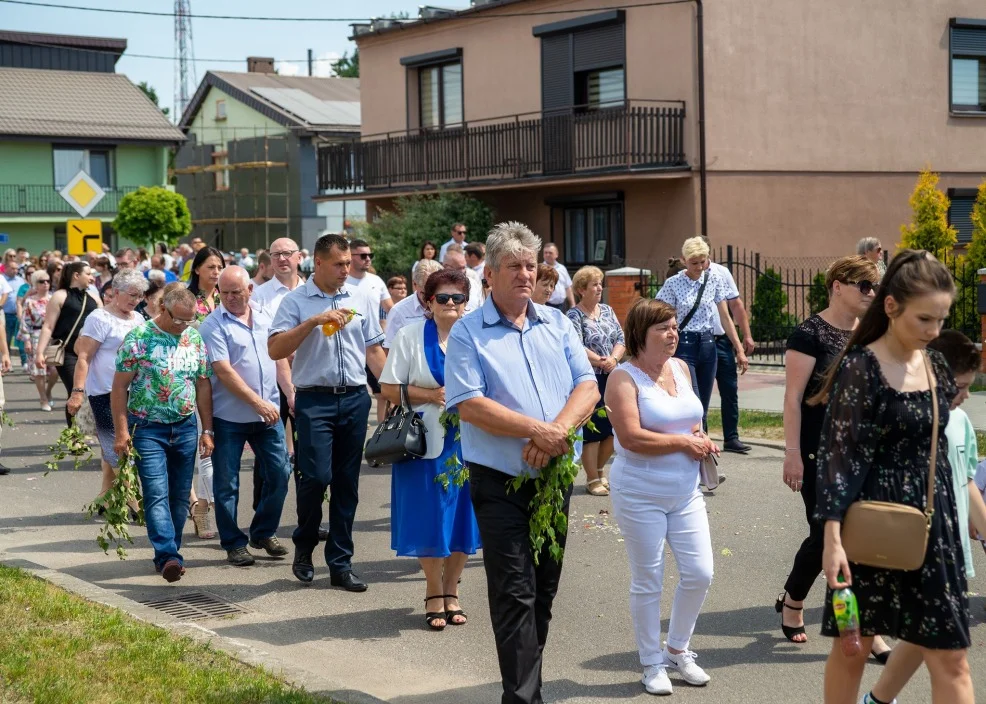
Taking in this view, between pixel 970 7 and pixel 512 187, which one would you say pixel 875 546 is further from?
pixel 970 7

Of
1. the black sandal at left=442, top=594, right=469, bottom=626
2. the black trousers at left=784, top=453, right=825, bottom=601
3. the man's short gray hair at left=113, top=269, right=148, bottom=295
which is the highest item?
the man's short gray hair at left=113, top=269, right=148, bottom=295

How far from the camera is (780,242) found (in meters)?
23.8

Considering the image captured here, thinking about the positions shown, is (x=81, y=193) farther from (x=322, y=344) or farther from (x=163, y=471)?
(x=322, y=344)

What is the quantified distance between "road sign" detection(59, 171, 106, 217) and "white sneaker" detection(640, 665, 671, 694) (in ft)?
48.2

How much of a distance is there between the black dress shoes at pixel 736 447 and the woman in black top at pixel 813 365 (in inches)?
224

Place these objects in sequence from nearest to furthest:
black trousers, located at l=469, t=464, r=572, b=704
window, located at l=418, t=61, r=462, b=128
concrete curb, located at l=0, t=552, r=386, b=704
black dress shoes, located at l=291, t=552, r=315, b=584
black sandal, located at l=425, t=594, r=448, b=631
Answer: black trousers, located at l=469, t=464, r=572, b=704 → concrete curb, located at l=0, t=552, r=386, b=704 → black sandal, located at l=425, t=594, r=448, b=631 → black dress shoes, located at l=291, t=552, r=315, b=584 → window, located at l=418, t=61, r=462, b=128

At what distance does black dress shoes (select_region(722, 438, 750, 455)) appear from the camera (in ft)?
38.8

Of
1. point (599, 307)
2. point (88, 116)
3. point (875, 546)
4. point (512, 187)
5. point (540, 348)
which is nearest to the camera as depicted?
point (875, 546)

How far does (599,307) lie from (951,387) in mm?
5794

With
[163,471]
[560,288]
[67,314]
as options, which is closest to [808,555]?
[163,471]

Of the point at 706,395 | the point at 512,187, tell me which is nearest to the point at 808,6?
the point at 512,187

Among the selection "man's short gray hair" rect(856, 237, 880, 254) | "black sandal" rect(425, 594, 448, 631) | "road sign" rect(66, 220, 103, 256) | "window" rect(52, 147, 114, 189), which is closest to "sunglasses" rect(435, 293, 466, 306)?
"black sandal" rect(425, 594, 448, 631)

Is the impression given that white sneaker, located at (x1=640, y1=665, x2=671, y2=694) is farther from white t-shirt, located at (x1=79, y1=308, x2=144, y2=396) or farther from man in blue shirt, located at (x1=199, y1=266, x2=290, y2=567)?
white t-shirt, located at (x1=79, y1=308, x2=144, y2=396)

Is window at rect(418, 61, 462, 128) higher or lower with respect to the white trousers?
higher
